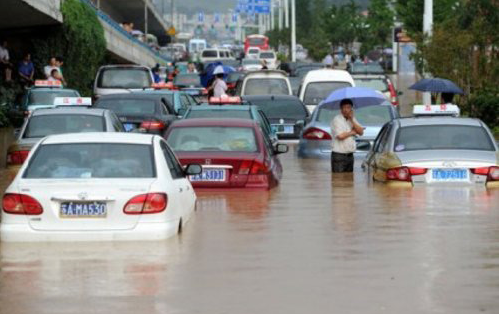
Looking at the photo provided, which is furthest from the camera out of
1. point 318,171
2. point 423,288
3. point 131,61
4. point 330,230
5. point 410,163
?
point 131,61

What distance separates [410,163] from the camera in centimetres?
1791

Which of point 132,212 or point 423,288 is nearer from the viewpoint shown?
point 423,288

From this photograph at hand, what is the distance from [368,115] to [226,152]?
9736 millimetres

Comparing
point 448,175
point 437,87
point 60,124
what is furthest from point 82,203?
point 437,87

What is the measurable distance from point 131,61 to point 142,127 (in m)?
40.8

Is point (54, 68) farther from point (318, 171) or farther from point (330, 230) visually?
point (330, 230)

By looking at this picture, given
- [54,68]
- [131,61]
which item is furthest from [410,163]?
[131,61]

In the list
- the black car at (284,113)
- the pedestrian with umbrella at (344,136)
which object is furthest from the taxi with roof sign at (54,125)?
the black car at (284,113)

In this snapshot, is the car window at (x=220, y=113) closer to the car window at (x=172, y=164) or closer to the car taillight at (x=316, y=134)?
the car taillight at (x=316, y=134)

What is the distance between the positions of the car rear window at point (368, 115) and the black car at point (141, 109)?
305 cm

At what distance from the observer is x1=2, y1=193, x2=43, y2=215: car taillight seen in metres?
12.7

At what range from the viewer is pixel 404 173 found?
58.7 ft

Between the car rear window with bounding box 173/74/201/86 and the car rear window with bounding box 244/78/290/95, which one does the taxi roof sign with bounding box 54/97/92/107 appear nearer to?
the car rear window with bounding box 244/78/290/95

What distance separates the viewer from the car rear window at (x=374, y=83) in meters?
40.3
